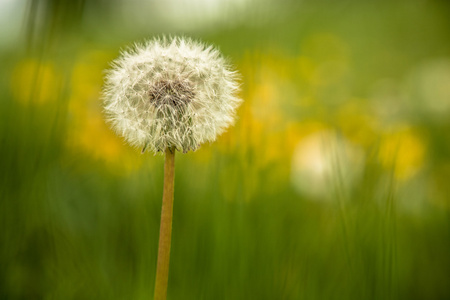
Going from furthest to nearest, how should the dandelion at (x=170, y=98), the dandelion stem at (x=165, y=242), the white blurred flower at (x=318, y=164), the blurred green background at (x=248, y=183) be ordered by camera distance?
1. the white blurred flower at (x=318, y=164)
2. the blurred green background at (x=248, y=183)
3. the dandelion at (x=170, y=98)
4. the dandelion stem at (x=165, y=242)

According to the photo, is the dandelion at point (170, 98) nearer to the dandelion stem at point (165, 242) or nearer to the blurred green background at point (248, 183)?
the dandelion stem at point (165, 242)

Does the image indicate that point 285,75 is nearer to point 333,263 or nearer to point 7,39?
point 333,263

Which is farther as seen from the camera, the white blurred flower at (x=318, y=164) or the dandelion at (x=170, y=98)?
the white blurred flower at (x=318, y=164)

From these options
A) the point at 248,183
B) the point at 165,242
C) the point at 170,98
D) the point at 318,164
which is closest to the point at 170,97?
the point at 170,98

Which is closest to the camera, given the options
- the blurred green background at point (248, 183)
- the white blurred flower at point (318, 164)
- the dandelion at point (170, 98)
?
the dandelion at point (170, 98)

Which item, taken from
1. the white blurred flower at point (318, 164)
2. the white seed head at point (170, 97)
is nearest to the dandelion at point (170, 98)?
the white seed head at point (170, 97)

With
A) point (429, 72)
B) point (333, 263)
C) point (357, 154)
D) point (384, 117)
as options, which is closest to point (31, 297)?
point (333, 263)
